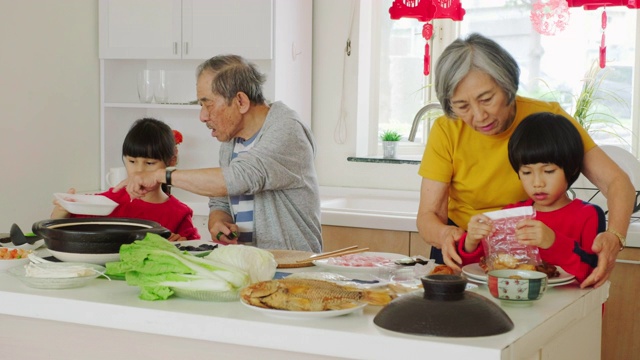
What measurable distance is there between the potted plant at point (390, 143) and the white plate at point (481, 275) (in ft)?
7.38

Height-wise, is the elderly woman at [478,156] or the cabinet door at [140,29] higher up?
the cabinet door at [140,29]

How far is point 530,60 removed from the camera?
430cm

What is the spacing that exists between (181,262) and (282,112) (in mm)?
1188

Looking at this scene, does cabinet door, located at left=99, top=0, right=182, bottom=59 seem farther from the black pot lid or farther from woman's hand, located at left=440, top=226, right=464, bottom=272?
the black pot lid

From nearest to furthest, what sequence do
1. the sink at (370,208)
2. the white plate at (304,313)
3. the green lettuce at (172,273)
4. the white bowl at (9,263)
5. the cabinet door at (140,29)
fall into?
the white plate at (304,313) < the green lettuce at (172,273) < the white bowl at (9,263) < the sink at (370,208) < the cabinet door at (140,29)

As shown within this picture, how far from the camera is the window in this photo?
411cm

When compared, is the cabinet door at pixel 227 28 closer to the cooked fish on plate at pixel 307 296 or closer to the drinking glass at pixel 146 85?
the drinking glass at pixel 146 85

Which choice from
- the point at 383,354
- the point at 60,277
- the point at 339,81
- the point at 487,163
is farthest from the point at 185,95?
the point at 383,354

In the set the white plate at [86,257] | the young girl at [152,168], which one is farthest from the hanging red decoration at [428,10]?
the white plate at [86,257]

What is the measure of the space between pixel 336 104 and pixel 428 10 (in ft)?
2.42

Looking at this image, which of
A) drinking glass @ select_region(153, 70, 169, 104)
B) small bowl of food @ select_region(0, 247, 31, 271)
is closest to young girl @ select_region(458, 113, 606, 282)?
small bowl of food @ select_region(0, 247, 31, 271)

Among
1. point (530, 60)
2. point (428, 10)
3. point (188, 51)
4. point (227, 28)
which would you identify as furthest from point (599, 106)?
point (188, 51)

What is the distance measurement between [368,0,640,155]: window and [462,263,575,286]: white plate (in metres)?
2.12

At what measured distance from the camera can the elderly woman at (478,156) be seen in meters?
2.30
